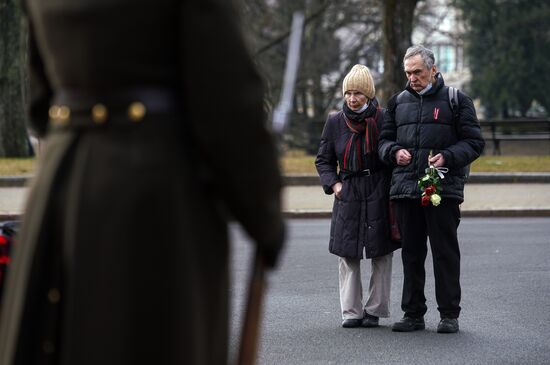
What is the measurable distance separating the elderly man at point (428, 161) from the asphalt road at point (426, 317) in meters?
0.35

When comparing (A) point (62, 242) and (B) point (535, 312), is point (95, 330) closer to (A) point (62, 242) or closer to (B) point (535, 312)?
(A) point (62, 242)

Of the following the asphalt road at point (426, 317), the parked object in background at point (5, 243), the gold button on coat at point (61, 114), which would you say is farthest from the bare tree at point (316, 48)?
the gold button on coat at point (61, 114)

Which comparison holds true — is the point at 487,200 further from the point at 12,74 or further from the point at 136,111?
Result: the point at 136,111

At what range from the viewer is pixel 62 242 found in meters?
3.04

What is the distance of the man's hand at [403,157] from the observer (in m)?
7.95

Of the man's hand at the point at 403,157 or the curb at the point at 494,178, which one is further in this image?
the curb at the point at 494,178

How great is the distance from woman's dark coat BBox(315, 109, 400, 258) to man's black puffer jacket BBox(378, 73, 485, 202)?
0.26 metres

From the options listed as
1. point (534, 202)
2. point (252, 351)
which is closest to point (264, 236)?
point (252, 351)

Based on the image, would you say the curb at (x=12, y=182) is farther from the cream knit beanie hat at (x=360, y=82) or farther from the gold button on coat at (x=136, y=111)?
the gold button on coat at (x=136, y=111)

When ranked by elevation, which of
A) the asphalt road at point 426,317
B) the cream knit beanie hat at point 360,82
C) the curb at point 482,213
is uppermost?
the cream knit beanie hat at point 360,82

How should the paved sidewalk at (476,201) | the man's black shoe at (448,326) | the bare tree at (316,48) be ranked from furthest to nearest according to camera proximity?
1. the bare tree at (316,48)
2. the paved sidewalk at (476,201)
3. the man's black shoe at (448,326)

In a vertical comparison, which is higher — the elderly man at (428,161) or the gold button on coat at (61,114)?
the gold button on coat at (61,114)

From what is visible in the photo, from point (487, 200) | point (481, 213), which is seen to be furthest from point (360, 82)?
point (487, 200)

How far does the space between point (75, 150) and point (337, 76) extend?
40.2 m
